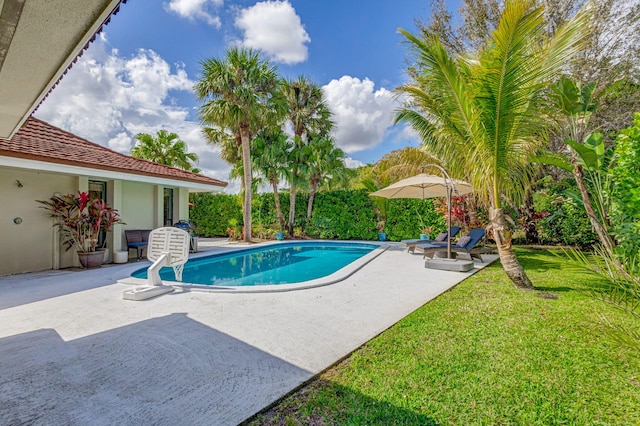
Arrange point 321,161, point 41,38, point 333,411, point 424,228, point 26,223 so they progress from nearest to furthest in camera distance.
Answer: point 333,411 → point 41,38 → point 26,223 → point 424,228 → point 321,161

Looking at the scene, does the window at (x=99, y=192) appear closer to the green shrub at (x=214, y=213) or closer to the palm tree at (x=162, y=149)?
the green shrub at (x=214, y=213)

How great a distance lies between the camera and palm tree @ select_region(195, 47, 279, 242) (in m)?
14.9

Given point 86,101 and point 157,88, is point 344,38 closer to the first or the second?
A: point 157,88

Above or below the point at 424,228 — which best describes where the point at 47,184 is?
above

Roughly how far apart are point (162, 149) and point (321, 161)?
13.2m

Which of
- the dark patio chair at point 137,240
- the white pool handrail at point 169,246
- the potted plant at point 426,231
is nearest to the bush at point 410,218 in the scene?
the potted plant at point 426,231

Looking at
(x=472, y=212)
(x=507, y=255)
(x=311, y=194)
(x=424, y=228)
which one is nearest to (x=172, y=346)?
(x=507, y=255)

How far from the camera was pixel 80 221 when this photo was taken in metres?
9.57

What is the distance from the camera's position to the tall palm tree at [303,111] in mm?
19469

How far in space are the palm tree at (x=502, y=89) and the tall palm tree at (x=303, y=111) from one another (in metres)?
12.8

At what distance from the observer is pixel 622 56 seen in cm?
1253

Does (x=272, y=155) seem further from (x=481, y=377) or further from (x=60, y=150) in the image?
(x=481, y=377)

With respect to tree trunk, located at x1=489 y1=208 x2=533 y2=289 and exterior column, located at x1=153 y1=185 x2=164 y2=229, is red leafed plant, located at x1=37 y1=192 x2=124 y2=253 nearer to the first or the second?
exterior column, located at x1=153 y1=185 x2=164 y2=229

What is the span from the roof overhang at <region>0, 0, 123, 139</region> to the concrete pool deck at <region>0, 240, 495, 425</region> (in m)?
3.61
